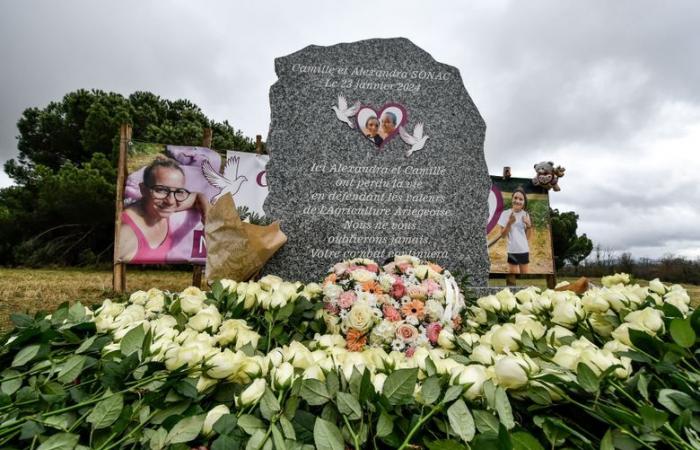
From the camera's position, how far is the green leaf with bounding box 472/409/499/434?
65cm

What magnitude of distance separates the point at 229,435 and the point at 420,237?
2.31m

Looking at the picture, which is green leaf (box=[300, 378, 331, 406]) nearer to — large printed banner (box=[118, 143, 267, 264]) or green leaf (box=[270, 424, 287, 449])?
green leaf (box=[270, 424, 287, 449])

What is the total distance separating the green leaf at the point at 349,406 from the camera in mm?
668

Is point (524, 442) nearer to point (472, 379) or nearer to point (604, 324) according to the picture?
point (472, 379)

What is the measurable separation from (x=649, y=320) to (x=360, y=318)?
2.88ft

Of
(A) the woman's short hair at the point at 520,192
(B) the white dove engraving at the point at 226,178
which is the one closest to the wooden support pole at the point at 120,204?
(B) the white dove engraving at the point at 226,178

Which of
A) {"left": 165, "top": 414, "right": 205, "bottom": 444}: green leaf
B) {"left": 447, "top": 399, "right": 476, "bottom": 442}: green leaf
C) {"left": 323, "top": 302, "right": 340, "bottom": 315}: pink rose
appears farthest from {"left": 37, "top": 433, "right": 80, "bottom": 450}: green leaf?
{"left": 323, "top": 302, "right": 340, "bottom": 315}: pink rose

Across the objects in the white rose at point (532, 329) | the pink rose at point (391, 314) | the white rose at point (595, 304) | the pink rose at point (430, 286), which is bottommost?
the pink rose at point (391, 314)

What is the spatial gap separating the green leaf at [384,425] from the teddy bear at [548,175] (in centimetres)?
723

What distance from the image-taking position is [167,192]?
5.98 meters

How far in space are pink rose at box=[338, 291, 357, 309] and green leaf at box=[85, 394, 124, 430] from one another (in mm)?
990

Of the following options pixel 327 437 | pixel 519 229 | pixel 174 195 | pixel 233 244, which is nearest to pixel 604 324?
pixel 327 437

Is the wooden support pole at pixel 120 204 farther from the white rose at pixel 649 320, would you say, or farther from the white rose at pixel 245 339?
the white rose at pixel 649 320

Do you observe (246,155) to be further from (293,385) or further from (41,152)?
(41,152)
